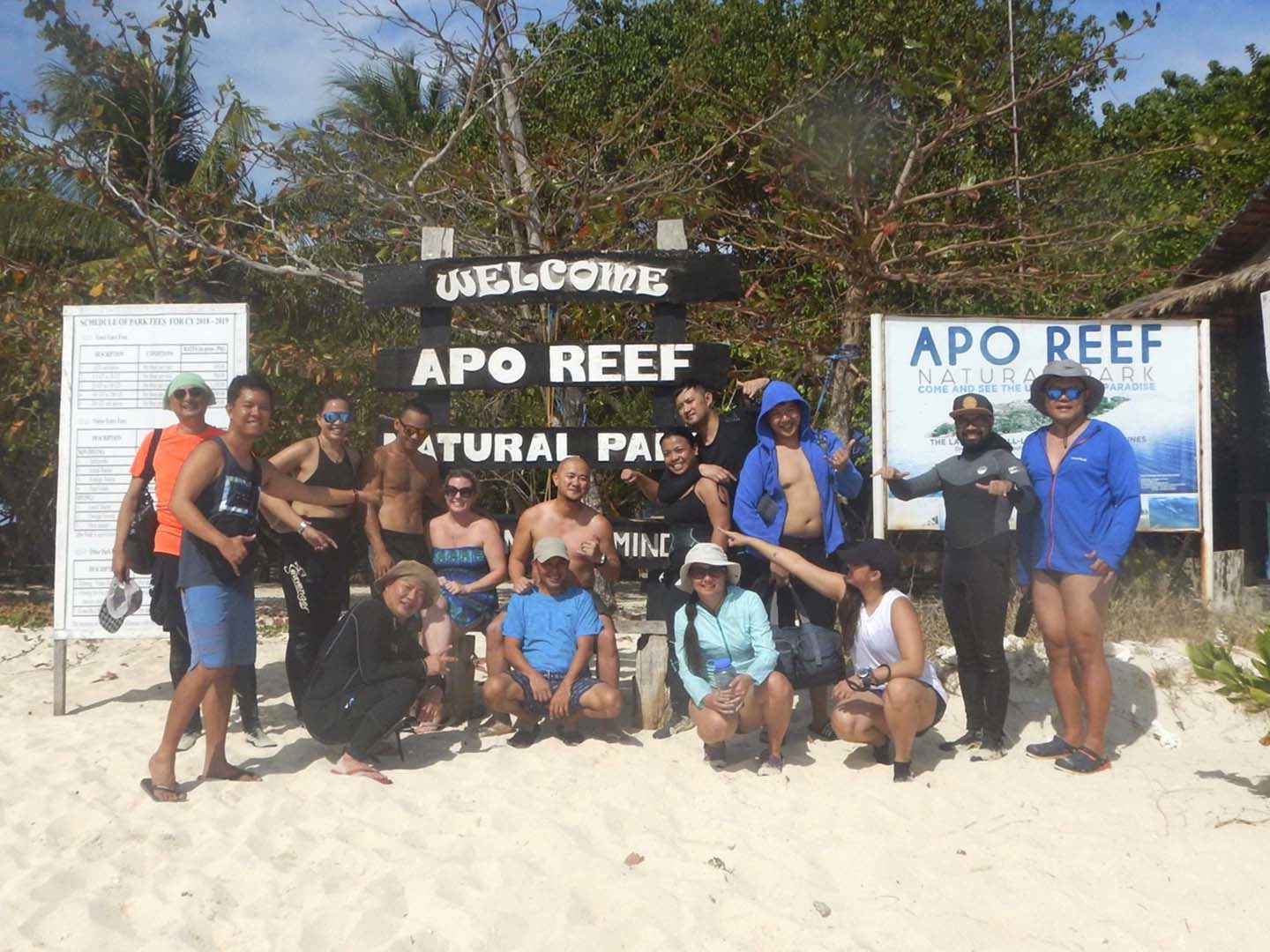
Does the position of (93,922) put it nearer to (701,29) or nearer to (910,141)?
(910,141)

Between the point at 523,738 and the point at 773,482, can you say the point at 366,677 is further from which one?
the point at 773,482

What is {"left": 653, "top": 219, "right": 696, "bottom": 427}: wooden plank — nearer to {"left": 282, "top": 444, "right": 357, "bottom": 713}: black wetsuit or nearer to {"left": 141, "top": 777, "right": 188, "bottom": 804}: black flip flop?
{"left": 282, "top": 444, "right": 357, "bottom": 713}: black wetsuit

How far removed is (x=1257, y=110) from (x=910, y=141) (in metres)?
10.9

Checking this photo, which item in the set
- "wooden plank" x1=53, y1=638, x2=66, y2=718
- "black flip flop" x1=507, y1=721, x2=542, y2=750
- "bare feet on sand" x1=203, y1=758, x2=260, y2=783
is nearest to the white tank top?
"black flip flop" x1=507, y1=721, x2=542, y2=750

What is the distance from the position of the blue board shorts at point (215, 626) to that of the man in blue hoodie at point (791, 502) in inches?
94.5

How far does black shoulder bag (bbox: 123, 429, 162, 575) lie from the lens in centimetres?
603

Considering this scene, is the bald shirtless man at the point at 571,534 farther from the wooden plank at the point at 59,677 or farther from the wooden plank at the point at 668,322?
the wooden plank at the point at 59,677

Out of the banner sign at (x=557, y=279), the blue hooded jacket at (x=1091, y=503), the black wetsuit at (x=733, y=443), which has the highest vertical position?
the banner sign at (x=557, y=279)

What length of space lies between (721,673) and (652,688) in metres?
0.73

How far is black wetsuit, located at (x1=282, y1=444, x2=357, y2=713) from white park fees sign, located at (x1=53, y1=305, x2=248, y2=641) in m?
1.01

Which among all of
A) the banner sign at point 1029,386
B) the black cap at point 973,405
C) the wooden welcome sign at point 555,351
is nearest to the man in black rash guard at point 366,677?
the wooden welcome sign at point 555,351

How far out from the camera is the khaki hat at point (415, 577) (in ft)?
17.9

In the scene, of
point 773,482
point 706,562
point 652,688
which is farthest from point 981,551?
point 652,688

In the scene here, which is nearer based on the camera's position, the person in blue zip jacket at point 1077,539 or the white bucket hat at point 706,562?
the person in blue zip jacket at point 1077,539
